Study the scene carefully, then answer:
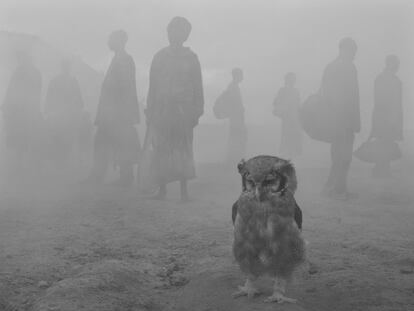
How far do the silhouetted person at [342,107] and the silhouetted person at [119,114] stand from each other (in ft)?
11.0

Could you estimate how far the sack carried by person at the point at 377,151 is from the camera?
10.6 meters

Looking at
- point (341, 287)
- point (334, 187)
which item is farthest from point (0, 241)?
point (334, 187)

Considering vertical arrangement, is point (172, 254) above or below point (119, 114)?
below

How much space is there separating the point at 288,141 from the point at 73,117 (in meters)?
6.75

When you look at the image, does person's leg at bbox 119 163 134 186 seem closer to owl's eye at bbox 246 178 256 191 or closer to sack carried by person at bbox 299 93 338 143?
sack carried by person at bbox 299 93 338 143

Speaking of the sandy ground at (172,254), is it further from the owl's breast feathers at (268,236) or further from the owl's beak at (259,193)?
the owl's beak at (259,193)

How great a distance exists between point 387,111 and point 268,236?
344 inches

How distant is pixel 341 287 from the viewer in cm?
364

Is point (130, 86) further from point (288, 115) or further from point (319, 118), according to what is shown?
point (288, 115)

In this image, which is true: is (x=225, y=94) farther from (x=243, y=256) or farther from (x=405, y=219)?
(x=243, y=256)

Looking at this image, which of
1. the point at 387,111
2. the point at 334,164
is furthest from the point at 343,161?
the point at 387,111

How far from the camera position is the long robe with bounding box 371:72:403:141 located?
36.5 ft

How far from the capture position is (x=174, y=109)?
7.67 metres

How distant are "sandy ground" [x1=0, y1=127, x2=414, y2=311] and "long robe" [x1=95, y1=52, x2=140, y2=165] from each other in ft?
4.28
